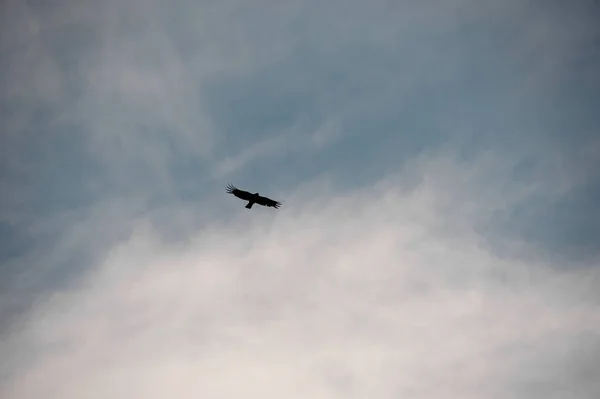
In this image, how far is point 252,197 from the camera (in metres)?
79.1
